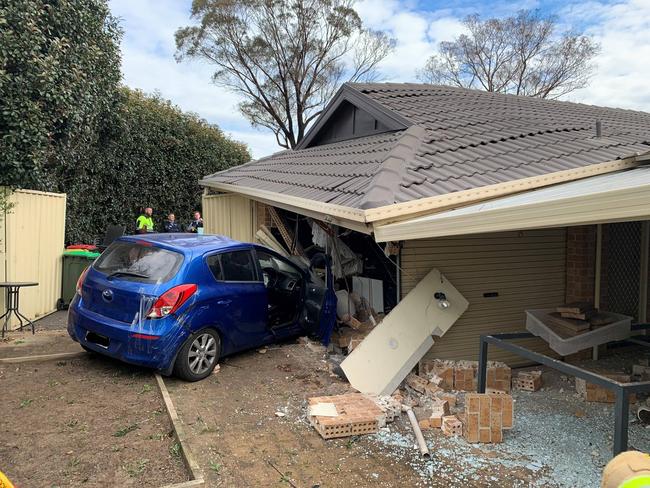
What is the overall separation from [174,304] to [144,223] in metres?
8.69

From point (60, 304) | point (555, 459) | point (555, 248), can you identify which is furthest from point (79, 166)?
point (555, 459)

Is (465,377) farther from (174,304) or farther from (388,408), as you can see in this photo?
(174,304)

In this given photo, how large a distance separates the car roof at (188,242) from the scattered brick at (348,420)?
213cm

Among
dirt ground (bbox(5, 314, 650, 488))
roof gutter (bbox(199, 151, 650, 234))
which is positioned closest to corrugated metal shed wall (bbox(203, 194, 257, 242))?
roof gutter (bbox(199, 151, 650, 234))

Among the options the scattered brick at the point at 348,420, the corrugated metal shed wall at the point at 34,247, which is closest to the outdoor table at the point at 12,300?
the corrugated metal shed wall at the point at 34,247

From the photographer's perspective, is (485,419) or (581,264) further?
(581,264)

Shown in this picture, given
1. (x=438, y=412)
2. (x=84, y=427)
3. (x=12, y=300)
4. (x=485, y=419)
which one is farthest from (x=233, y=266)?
(x=12, y=300)

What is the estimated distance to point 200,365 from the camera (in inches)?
210

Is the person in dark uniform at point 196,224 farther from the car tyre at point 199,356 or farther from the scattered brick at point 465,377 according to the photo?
the scattered brick at point 465,377

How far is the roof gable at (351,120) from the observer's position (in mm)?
8062

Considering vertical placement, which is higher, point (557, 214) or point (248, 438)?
point (557, 214)

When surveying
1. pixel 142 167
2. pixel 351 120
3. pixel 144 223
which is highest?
Result: pixel 351 120

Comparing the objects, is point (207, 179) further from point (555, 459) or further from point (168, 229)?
point (555, 459)

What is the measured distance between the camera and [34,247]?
7.82 m
